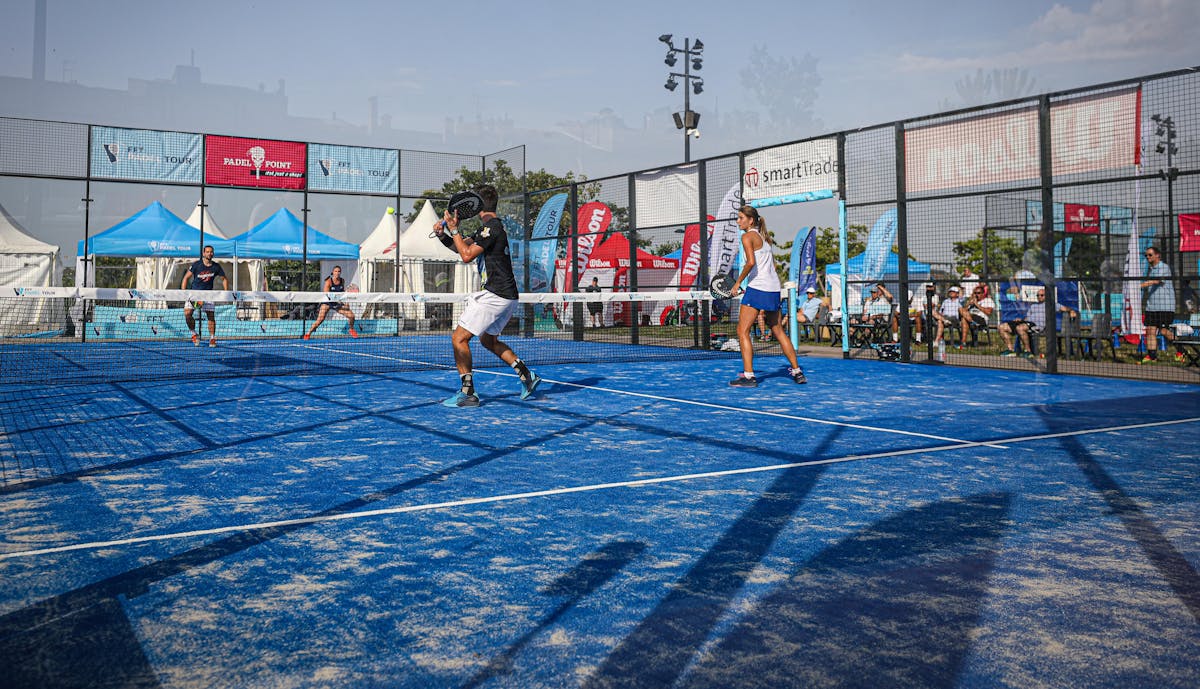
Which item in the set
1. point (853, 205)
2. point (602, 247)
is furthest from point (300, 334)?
point (853, 205)

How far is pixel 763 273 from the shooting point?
10.1 m

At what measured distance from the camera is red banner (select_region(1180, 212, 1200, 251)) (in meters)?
12.6

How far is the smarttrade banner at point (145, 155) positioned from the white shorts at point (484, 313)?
1491 cm

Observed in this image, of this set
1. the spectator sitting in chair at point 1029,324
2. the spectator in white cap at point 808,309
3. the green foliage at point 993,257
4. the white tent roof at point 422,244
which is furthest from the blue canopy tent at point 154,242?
the spectator sitting in chair at point 1029,324

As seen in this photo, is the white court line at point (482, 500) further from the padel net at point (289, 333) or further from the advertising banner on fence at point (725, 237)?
the advertising banner on fence at point (725, 237)

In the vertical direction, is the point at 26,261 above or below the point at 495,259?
above

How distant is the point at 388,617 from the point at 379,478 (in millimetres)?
2225

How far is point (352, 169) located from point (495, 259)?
49.8ft

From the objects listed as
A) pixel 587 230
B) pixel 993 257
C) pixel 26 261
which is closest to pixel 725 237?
pixel 587 230

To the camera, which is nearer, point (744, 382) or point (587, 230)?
point (744, 382)

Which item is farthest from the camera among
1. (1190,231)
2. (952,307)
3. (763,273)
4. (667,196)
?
(952,307)

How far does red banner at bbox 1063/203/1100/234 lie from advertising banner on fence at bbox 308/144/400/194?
15432mm

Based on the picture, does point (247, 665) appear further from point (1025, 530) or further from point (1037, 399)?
point (1037, 399)

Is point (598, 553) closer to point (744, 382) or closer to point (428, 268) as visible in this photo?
point (744, 382)
